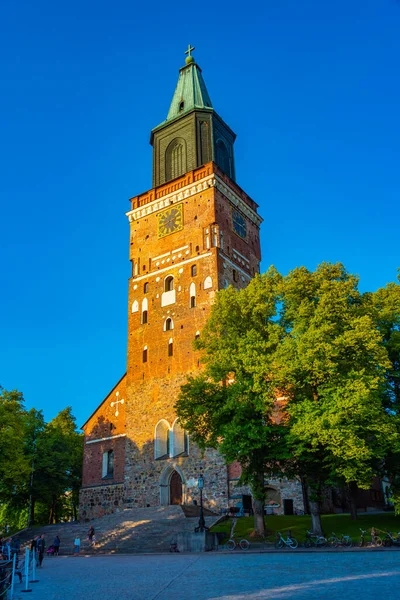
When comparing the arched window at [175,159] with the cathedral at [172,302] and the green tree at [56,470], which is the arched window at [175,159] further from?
the green tree at [56,470]

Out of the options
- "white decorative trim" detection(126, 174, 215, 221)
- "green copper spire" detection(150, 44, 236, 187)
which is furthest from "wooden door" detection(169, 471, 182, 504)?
"green copper spire" detection(150, 44, 236, 187)

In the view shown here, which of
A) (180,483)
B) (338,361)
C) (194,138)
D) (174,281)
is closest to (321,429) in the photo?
(338,361)

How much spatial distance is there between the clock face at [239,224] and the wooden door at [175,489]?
20847 millimetres

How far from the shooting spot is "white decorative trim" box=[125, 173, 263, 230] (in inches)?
1786

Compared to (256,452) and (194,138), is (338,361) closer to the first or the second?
(256,452)

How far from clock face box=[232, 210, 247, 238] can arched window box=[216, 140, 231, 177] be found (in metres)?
4.21

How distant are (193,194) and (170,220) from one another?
3.05 metres

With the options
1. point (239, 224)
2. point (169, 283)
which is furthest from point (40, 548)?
point (239, 224)

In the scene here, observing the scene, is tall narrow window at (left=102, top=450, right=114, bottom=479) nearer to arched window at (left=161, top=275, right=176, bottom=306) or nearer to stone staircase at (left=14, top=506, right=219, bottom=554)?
stone staircase at (left=14, top=506, right=219, bottom=554)

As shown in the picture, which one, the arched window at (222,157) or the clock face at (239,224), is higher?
the arched window at (222,157)

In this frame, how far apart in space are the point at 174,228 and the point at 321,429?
26634 millimetres

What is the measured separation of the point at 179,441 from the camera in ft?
132

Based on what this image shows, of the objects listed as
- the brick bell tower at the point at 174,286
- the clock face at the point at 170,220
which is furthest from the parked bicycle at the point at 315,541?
the clock face at the point at 170,220

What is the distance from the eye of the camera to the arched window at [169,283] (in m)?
45.3
